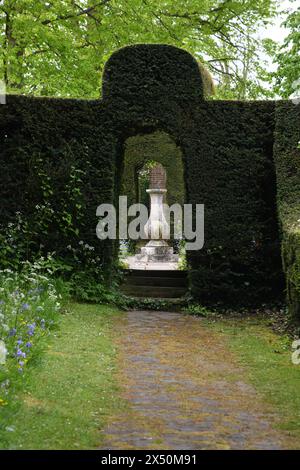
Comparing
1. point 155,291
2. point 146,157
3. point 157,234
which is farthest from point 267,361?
point 146,157

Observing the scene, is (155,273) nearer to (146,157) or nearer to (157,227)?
(157,227)

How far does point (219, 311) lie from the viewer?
11398 millimetres

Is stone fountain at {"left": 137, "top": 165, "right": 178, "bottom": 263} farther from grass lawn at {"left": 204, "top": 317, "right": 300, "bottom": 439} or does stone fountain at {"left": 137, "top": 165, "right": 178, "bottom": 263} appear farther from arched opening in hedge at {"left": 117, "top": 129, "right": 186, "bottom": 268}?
grass lawn at {"left": 204, "top": 317, "right": 300, "bottom": 439}

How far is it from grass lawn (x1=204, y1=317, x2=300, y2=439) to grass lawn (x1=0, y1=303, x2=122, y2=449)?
1515mm

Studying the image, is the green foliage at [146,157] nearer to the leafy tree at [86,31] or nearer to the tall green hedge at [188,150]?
the leafy tree at [86,31]

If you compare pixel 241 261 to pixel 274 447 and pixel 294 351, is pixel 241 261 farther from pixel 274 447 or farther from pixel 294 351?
pixel 274 447

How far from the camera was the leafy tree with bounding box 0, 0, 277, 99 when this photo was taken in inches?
632

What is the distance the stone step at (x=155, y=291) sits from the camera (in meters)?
12.8

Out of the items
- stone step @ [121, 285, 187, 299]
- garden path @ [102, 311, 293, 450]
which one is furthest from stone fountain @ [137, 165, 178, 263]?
garden path @ [102, 311, 293, 450]

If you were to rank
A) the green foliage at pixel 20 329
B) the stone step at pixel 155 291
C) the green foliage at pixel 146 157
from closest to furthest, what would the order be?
1. the green foliage at pixel 20 329
2. the stone step at pixel 155 291
3. the green foliage at pixel 146 157

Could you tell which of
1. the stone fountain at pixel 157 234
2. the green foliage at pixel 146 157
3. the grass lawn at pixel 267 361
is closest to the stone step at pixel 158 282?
the grass lawn at pixel 267 361

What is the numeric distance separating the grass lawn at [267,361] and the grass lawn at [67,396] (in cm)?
152

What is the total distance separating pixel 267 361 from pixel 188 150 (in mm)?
5029

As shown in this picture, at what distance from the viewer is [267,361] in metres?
7.64
